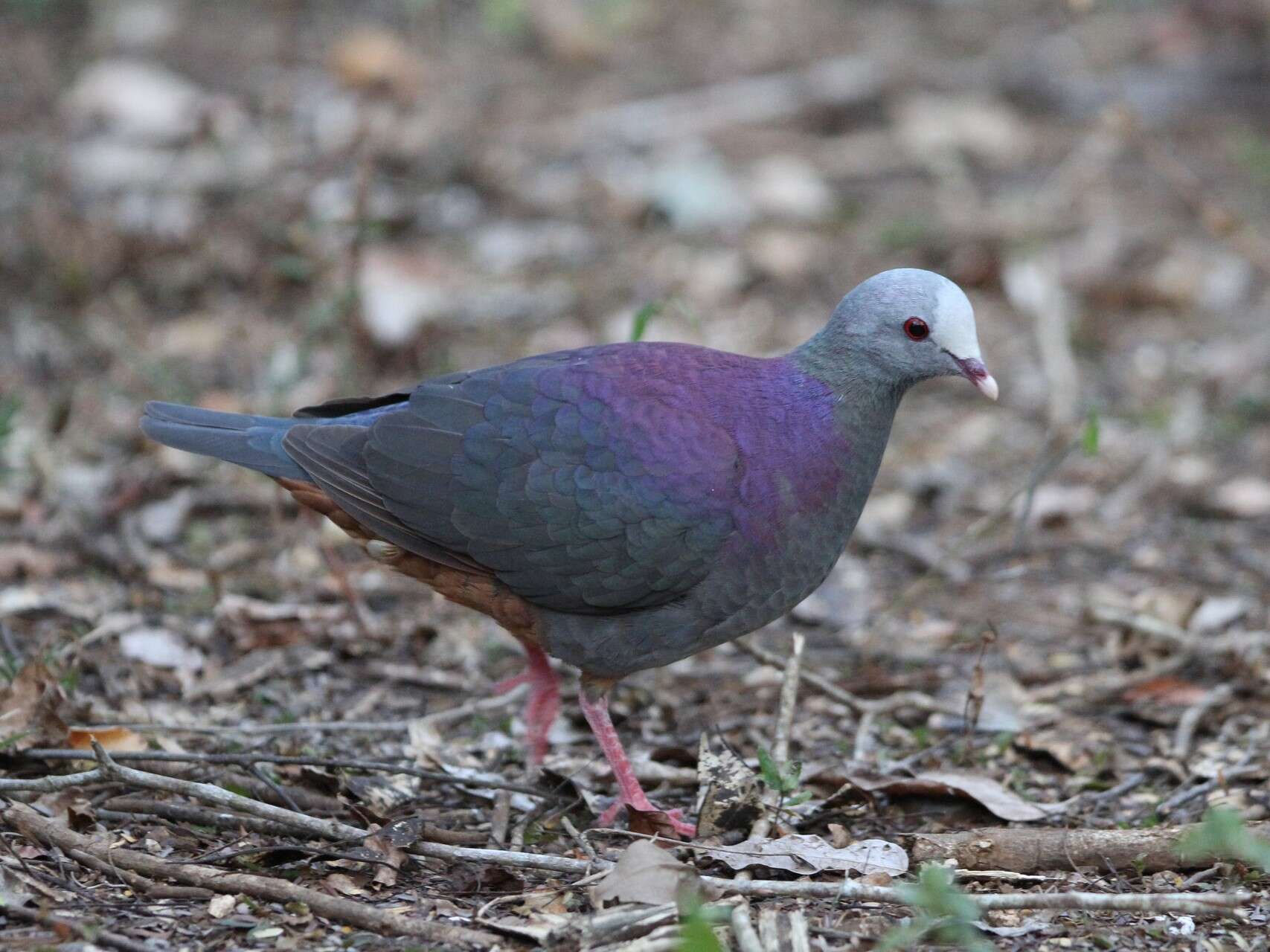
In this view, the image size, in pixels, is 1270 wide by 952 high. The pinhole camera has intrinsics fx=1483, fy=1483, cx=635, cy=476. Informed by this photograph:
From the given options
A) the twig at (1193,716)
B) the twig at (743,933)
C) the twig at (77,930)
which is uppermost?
the twig at (1193,716)

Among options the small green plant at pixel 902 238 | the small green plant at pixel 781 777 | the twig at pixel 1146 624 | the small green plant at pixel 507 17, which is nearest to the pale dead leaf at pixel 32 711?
the small green plant at pixel 781 777

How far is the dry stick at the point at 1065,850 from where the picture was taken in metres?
3.25

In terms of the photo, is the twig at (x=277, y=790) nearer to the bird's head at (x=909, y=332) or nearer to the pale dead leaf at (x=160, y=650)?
the pale dead leaf at (x=160, y=650)

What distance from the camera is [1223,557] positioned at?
199 inches

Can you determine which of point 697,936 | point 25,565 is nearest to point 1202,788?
point 697,936

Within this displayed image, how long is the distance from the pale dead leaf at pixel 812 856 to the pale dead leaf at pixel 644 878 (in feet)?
0.64

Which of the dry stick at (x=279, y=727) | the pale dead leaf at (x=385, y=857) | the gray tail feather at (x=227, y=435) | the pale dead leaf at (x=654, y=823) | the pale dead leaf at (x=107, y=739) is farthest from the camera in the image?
the gray tail feather at (x=227, y=435)

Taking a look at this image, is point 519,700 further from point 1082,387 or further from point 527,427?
point 1082,387

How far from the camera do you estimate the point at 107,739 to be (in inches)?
143

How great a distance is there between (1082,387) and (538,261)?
252cm

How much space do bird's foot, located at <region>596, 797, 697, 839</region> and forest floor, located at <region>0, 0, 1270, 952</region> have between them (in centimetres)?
3

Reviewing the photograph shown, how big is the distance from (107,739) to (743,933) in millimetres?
1727

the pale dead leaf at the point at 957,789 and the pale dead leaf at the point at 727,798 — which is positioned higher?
the pale dead leaf at the point at 957,789

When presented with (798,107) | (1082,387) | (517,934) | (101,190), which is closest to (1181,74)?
(798,107)
